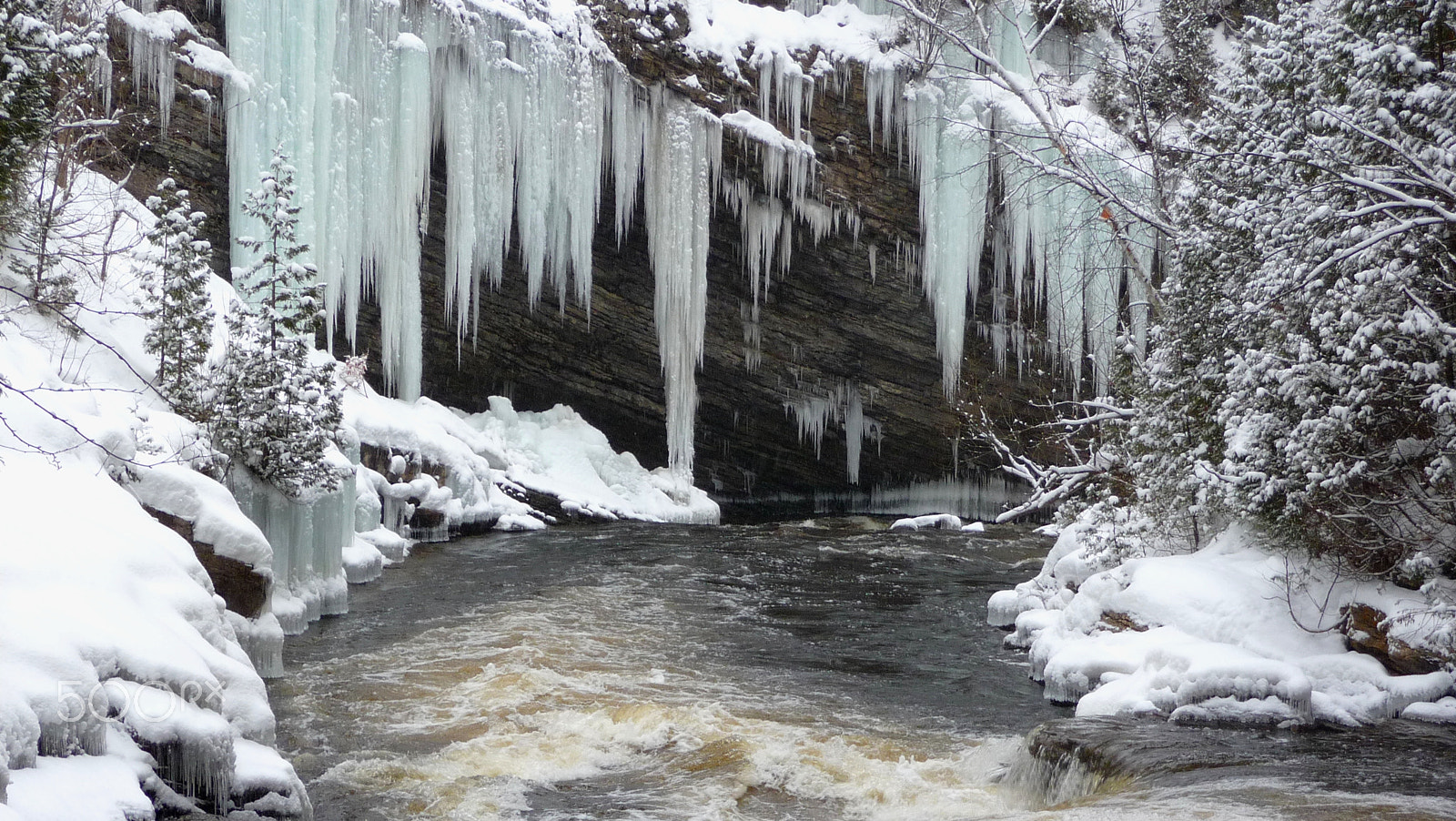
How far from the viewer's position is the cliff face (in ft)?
74.0

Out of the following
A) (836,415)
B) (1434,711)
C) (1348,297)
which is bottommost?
(1434,711)

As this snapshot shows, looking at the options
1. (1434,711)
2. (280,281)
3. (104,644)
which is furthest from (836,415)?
(104,644)

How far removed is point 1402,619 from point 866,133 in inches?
638

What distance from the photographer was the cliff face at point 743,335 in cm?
2255

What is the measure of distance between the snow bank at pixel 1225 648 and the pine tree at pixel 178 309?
920 centimetres

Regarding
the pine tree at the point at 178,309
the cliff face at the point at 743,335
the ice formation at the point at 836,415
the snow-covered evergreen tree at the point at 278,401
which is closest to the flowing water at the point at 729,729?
the snow-covered evergreen tree at the point at 278,401

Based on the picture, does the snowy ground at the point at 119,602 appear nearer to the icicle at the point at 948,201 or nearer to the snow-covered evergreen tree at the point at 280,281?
the snow-covered evergreen tree at the point at 280,281

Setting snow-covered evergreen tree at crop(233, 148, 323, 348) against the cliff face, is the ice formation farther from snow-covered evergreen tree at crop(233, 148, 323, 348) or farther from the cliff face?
snow-covered evergreen tree at crop(233, 148, 323, 348)

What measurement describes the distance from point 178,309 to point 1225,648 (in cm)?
1079

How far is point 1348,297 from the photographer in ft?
26.9

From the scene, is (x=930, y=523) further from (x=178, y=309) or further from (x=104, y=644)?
(x=104, y=644)

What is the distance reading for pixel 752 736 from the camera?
28.5 ft

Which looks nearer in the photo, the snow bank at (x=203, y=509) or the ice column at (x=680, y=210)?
the snow bank at (x=203, y=509)

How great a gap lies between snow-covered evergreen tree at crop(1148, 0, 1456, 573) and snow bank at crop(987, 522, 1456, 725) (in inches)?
21.5
